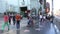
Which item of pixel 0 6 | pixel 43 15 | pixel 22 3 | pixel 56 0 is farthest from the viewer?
pixel 0 6

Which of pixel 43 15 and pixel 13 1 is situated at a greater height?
pixel 13 1

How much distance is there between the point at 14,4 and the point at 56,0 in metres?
7.25

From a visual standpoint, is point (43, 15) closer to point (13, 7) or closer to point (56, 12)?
point (56, 12)

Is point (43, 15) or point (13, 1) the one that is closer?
point (43, 15)

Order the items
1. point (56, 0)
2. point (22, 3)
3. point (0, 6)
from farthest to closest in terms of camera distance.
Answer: point (0, 6), point (22, 3), point (56, 0)

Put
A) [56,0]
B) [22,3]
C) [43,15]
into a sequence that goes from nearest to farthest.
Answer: [43,15] < [56,0] < [22,3]

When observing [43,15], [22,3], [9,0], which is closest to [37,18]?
[43,15]

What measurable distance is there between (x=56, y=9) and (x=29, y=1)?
7127 mm

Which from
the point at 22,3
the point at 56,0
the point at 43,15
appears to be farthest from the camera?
the point at 22,3

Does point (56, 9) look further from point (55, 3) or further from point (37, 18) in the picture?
point (37, 18)

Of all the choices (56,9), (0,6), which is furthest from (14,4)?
(56,9)

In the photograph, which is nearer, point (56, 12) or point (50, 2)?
point (56, 12)

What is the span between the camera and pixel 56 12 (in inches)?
987

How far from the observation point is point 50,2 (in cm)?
2694
